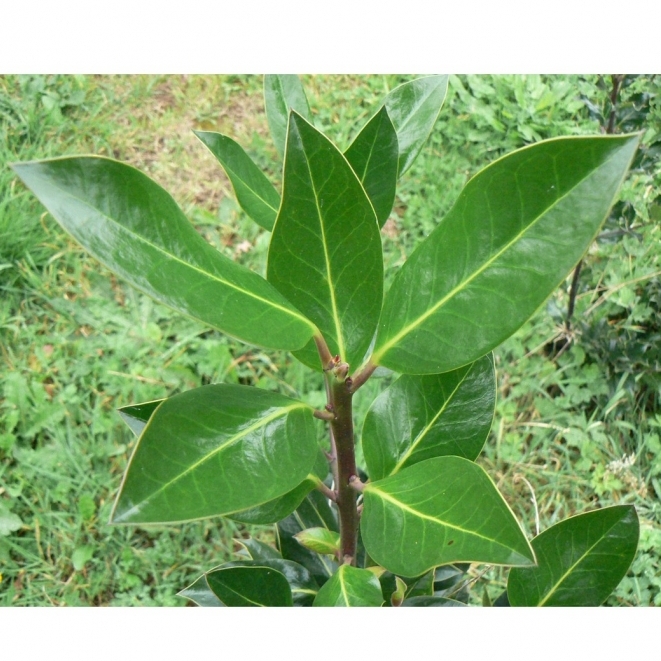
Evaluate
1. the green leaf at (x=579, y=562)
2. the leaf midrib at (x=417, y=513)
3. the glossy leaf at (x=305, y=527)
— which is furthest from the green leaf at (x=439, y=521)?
the glossy leaf at (x=305, y=527)

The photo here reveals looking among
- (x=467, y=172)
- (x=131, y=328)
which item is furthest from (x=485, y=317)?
(x=467, y=172)

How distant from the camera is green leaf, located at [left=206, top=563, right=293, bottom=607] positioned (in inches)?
32.6

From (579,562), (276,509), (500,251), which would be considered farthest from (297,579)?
(500,251)

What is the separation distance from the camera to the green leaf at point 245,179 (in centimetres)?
84

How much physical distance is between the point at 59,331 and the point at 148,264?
1808mm

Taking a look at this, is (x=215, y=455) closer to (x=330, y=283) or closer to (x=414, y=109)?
(x=330, y=283)

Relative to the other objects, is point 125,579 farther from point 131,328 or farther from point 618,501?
point 618,501

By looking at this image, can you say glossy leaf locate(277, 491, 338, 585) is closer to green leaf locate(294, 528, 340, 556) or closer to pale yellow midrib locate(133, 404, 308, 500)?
green leaf locate(294, 528, 340, 556)

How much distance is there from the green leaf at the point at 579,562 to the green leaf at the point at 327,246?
37 centimetres

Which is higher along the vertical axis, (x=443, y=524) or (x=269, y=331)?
(x=269, y=331)

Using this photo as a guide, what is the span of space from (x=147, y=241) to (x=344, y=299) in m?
0.19

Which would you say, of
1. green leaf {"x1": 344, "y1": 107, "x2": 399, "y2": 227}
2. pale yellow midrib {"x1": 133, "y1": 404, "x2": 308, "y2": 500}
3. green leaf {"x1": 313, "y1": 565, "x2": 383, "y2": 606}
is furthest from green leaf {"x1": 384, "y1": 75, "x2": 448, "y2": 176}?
green leaf {"x1": 313, "y1": 565, "x2": 383, "y2": 606}

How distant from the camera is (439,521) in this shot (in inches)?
24.2

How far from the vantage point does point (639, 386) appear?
6.64ft
